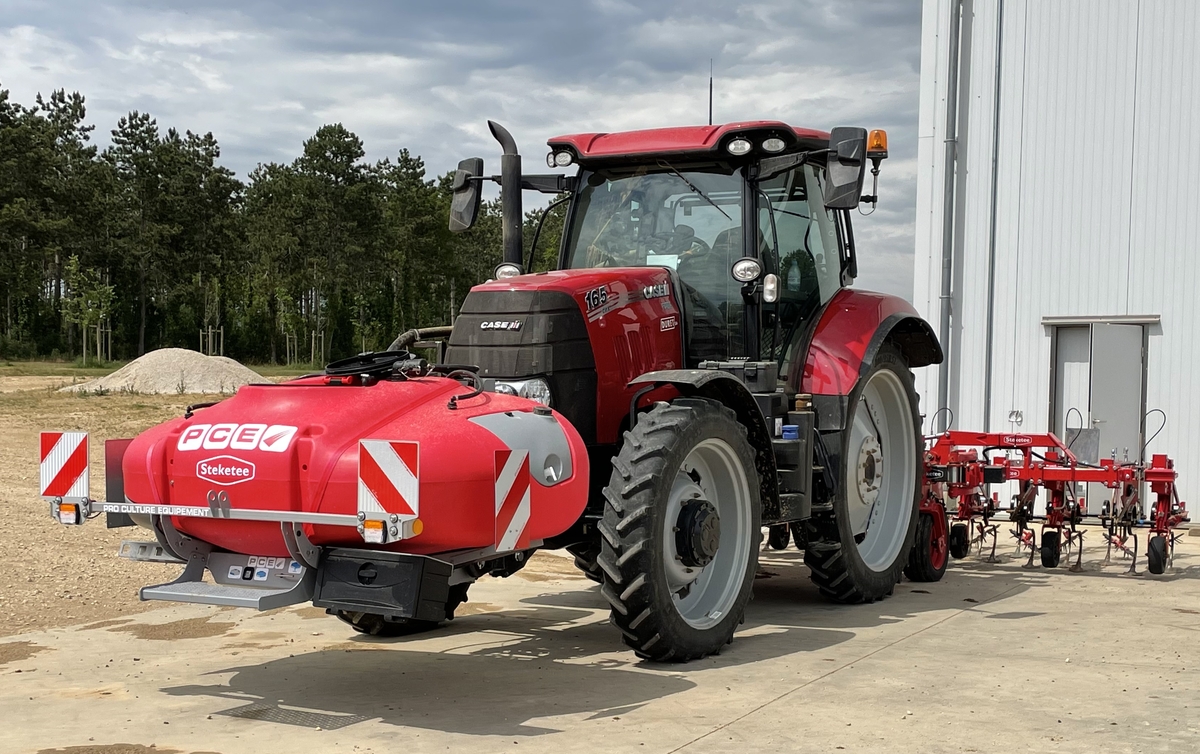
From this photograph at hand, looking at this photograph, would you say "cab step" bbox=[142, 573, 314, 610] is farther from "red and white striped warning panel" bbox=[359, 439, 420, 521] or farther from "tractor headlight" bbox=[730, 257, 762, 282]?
"tractor headlight" bbox=[730, 257, 762, 282]

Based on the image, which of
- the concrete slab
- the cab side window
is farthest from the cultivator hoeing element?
the cab side window

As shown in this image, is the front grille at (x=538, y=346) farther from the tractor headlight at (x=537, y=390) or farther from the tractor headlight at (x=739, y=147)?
the tractor headlight at (x=739, y=147)

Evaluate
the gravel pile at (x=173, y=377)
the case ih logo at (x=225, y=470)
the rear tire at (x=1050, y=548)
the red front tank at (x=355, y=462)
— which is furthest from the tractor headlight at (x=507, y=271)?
the gravel pile at (x=173, y=377)

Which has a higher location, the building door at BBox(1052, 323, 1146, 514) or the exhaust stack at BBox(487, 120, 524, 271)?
the exhaust stack at BBox(487, 120, 524, 271)

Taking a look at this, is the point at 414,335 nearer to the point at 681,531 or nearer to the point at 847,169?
the point at 681,531

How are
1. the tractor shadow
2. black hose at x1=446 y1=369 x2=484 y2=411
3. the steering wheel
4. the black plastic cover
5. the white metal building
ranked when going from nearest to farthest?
1. the black plastic cover
2. the tractor shadow
3. black hose at x1=446 y1=369 x2=484 y2=411
4. the steering wheel
5. the white metal building

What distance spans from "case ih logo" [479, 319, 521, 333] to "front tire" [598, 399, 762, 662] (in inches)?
32.0

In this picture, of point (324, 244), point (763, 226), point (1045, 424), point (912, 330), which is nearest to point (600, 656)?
point (763, 226)

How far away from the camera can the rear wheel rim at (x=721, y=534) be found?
6.36 m

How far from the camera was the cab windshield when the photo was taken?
24.6ft

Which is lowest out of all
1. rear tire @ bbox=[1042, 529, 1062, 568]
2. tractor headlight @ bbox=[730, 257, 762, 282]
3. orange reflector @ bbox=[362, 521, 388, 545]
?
rear tire @ bbox=[1042, 529, 1062, 568]

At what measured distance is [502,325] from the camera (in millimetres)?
6629

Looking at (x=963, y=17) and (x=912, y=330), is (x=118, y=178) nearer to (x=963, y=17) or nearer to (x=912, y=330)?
(x=963, y=17)

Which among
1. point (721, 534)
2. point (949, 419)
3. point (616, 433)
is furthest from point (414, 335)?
point (949, 419)
